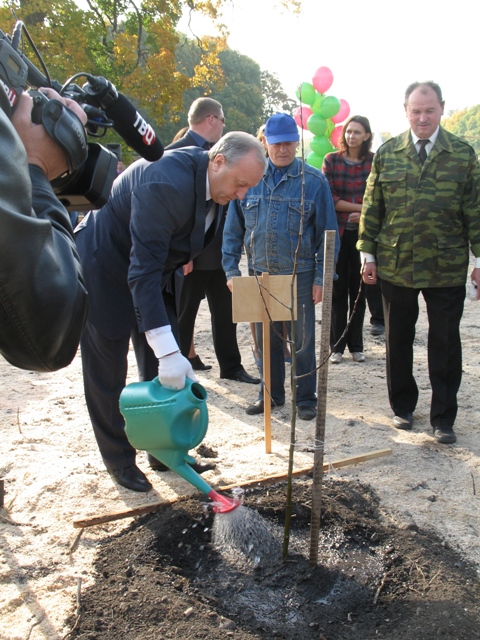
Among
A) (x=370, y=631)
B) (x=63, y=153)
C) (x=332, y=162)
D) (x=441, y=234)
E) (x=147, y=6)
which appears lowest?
(x=370, y=631)

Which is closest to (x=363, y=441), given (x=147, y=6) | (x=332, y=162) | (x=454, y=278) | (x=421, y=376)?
(x=454, y=278)

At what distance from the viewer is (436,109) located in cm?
378

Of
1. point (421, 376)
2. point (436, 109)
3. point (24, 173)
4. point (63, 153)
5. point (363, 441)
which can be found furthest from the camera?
point (421, 376)

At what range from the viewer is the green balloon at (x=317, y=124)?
10.2 meters

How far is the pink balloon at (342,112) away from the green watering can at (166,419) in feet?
29.2

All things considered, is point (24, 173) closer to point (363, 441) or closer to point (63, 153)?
point (63, 153)

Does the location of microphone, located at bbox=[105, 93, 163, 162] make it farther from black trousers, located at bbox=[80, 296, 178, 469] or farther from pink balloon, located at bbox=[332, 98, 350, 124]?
pink balloon, located at bbox=[332, 98, 350, 124]

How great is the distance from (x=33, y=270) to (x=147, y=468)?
296 cm

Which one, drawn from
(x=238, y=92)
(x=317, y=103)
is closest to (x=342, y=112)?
(x=317, y=103)

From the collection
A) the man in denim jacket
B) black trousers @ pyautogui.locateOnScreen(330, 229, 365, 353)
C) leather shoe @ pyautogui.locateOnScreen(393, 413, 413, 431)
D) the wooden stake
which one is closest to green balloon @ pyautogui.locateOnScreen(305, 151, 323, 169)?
black trousers @ pyautogui.locateOnScreen(330, 229, 365, 353)

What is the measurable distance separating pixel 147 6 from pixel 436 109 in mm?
14906

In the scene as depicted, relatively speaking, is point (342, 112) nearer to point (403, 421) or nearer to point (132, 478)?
Answer: point (403, 421)

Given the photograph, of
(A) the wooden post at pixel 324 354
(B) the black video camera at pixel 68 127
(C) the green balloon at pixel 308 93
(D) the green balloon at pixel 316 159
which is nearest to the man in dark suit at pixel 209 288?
(A) the wooden post at pixel 324 354

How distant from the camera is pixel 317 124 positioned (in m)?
10.2
